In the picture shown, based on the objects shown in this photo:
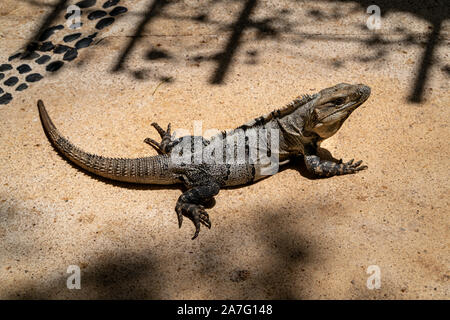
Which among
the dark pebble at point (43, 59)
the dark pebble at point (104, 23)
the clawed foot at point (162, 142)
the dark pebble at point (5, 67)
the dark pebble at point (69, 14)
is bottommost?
the clawed foot at point (162, 142)

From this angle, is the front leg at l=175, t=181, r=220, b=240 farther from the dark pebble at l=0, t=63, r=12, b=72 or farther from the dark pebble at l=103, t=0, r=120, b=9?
the dark pebble at l=103, t=0, r=120, b=9

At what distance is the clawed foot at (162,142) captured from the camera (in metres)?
4.68

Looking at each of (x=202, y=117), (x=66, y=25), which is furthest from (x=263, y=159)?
(x=66, y=25)

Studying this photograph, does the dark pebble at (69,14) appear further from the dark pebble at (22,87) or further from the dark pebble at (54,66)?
the dark pebble at (22,87)

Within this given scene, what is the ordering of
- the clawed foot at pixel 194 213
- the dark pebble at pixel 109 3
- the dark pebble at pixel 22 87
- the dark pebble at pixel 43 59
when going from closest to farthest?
1. the clawed foot at pixel 194 213
2. the dark pebble at pixel 22 87
3. the dark pebble at pixel 43 59
4. the dark pebble at pixel 109 3

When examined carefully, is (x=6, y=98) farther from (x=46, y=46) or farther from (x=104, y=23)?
(x=104, y=23)

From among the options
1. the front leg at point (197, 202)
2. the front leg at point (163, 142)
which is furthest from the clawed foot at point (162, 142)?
the front leg at point (197, 202)

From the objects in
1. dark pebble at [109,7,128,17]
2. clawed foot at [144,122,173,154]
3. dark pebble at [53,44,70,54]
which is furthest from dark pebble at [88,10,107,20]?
clawed foot at [144,122,173,154]

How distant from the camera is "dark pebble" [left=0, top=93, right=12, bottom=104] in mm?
5422

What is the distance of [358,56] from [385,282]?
10.6ft

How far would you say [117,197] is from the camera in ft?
14.3

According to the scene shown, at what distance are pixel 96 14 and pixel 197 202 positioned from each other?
3.80 metres

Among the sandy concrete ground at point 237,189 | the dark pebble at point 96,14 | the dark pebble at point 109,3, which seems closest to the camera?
the sandy concrete ground at point 237,189
